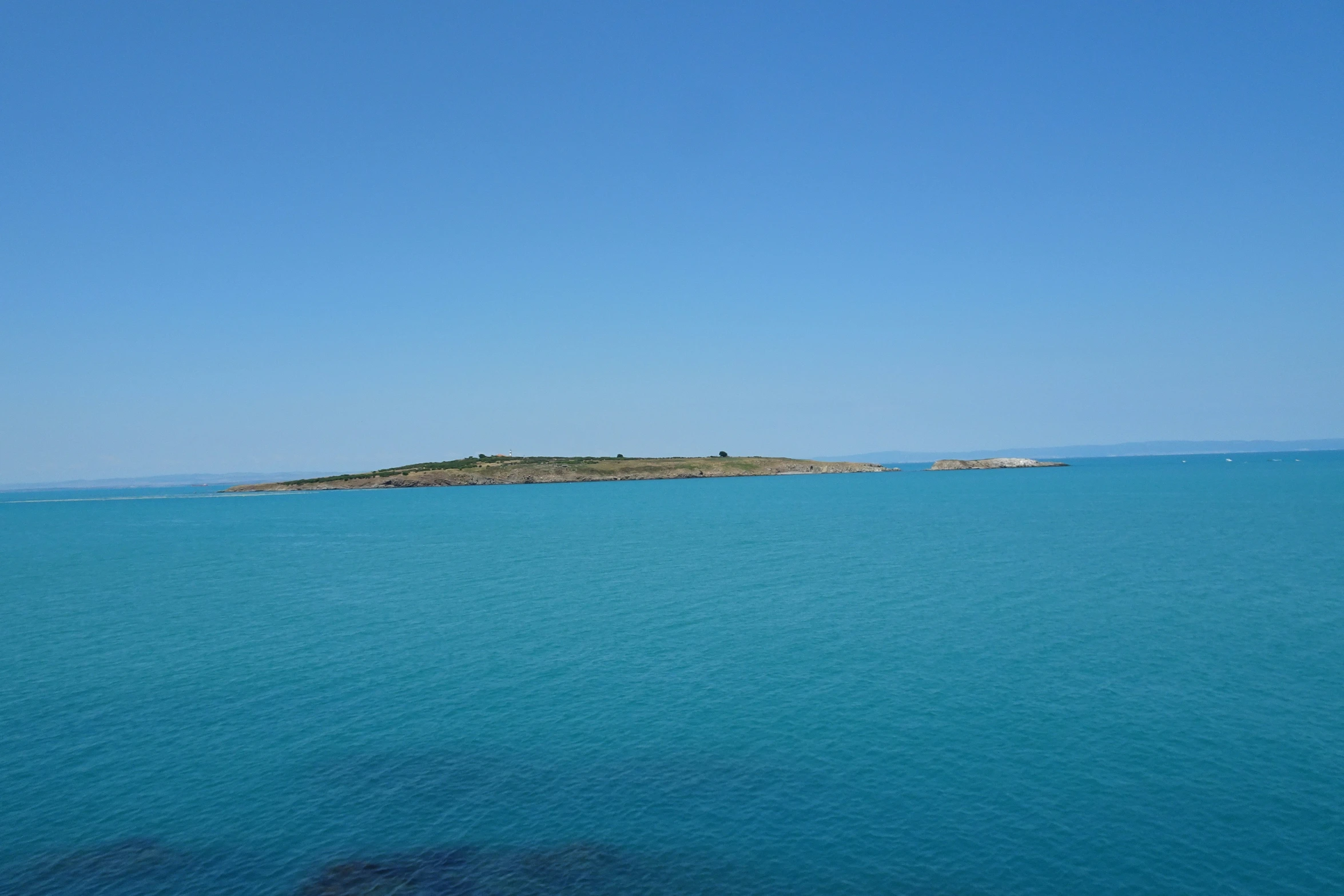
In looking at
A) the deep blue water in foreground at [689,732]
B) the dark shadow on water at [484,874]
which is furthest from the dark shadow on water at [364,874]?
the deep blue water in foreground at [689,732]

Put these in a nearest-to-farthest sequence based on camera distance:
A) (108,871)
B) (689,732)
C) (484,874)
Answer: (484,874)
(108,871)
(689,732)

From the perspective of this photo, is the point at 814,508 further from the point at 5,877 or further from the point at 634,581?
the point at 5,877

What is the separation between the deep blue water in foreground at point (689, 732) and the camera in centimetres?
2555

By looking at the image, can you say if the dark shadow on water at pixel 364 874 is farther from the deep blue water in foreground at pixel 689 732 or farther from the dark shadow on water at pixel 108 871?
the deep blue water in foreground at pixel 689 732

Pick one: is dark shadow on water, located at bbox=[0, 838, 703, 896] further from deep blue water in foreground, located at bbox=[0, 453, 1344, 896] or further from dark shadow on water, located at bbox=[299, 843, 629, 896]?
deep blue water in foreground, located at bbox=[0, 453, 1344, 896]

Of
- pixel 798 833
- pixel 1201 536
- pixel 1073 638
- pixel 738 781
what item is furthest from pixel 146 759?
pixel 1201 536

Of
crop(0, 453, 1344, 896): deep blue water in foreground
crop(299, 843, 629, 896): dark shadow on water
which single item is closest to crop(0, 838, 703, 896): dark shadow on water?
crop(299, 843, 629, 896): dark shadow on water

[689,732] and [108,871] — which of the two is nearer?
[108,871]

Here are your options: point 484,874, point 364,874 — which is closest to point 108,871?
point 364,874

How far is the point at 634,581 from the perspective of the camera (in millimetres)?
75562

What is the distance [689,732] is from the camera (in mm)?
36281

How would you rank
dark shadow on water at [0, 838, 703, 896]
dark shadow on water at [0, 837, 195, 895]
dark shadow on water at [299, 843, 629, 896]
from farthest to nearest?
dark shadow on water at [0, 837, 195, 895]
dark shadow on water at [0, 838, 703, 896]
dark shadow on water at [299, 843, 629, 896]

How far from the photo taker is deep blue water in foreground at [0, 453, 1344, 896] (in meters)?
25.5

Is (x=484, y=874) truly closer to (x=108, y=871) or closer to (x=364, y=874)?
(x=364, y=874)
